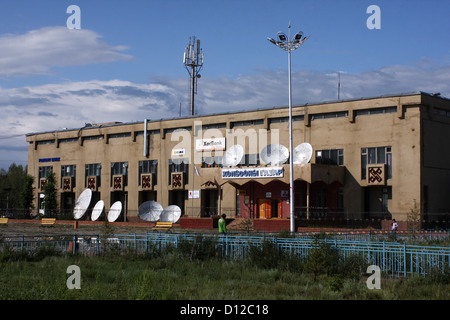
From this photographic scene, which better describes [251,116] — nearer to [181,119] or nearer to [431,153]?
[181,119]

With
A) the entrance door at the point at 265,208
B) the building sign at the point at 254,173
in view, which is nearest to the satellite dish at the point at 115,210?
the building sign at the point at 254,173

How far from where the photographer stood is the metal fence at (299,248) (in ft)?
52.4

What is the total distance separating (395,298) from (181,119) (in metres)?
43.5

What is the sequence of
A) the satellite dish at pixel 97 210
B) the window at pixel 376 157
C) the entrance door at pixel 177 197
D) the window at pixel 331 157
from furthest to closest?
1. the satellite dish at pixel 97 210
2. the entrance door at pixel 177 197
3. the window at pixel 331 157
4. the window at pixel 376 157

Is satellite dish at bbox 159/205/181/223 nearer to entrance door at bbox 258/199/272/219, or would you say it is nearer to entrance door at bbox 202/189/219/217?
entrance door at bbox 202/189/219/217

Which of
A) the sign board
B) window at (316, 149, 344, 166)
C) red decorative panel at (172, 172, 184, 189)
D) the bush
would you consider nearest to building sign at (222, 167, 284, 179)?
window at (316, 149, 344, 166)

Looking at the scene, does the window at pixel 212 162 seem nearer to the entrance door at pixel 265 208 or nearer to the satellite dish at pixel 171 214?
the satellite dish at pixel 171 214

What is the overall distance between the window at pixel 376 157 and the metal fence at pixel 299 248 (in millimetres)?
24811

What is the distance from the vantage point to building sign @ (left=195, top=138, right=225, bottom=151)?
51.2 metres

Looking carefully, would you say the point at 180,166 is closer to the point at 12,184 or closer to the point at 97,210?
the point at 97,210

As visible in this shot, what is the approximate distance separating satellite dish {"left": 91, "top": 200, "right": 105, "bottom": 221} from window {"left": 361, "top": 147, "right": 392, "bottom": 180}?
88.0ft

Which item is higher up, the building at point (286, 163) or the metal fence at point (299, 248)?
the building at point (286, 163)

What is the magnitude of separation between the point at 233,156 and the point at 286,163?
179 inches

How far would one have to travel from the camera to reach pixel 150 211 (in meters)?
52.6
